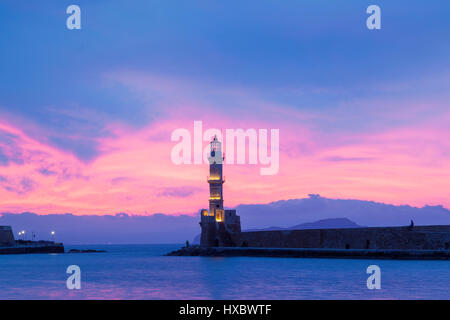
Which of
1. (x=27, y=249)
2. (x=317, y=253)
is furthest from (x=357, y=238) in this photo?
(x=27, y=249)

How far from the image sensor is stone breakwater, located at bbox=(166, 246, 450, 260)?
40.6 meters

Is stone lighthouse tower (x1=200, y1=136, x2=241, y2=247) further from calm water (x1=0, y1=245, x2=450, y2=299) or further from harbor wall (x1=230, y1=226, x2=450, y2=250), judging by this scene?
calm water (x1=0, y1=245, x2=450, y2=299)

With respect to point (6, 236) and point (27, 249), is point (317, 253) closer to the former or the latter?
point (27, 249)

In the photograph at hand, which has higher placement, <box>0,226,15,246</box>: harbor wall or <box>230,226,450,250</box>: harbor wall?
<box>230,226,450,250</box>: harbor wall

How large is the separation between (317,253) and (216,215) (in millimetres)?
11837

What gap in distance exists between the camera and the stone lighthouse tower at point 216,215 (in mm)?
54750

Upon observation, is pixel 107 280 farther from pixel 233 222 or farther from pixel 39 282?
pixel 233 222

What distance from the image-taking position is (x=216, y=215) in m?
55.6

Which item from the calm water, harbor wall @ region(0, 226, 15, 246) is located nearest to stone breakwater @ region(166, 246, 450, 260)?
the calm water

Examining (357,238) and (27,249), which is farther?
(27,249)

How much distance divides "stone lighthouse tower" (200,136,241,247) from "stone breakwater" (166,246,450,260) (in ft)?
4.25

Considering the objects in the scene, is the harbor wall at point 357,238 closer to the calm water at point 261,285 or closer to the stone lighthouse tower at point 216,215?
the stone lighthouse tower at point 216,215

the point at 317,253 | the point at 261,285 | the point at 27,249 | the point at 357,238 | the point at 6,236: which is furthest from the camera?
the point at 6,236
